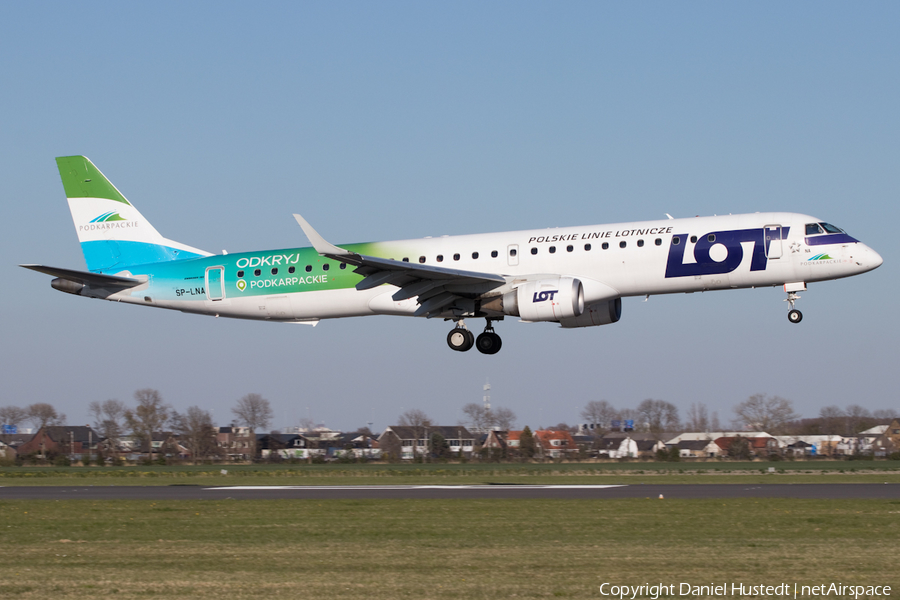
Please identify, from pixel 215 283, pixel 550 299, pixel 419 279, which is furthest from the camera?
pixel 215 283

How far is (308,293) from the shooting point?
121 ft

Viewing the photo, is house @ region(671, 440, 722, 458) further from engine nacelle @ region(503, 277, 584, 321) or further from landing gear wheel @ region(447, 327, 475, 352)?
engine nacelle @ region(503, 277, 584, 321)

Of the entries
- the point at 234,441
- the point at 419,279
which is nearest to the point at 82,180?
the point at 419,279

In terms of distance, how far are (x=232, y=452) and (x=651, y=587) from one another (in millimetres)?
90189

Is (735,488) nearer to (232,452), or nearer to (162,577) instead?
(162,577)

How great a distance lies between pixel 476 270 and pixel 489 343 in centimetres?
366

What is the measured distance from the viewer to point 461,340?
3706 centimetres

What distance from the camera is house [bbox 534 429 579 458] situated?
7931cm

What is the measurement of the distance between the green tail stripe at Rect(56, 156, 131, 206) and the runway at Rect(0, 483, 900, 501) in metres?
13.5

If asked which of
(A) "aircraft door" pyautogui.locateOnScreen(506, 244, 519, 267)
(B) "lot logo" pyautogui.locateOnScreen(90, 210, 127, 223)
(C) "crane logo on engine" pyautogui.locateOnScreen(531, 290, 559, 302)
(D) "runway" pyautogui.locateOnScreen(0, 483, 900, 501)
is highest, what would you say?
(B) "lot logo" pyautogui.locateOnScreen(90, 210, 127, 223)

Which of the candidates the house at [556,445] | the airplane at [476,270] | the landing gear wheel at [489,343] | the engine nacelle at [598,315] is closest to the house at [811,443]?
the house at [556,445]

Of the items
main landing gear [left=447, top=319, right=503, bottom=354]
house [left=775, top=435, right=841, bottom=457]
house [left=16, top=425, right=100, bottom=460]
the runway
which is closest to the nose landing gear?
main landing gear [left=447, top=319, right=503, bottom=354]

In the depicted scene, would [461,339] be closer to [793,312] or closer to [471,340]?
[471,340]

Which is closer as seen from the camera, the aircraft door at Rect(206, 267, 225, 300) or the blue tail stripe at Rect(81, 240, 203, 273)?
the aircraft door at Rect(206, 267, 225, 300)
